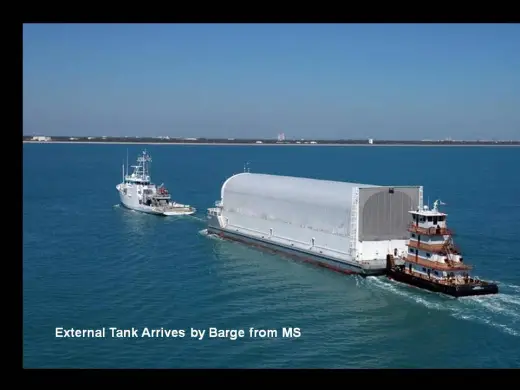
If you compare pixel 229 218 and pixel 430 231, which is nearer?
pixel 430 231

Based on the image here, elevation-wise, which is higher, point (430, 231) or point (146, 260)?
point (430, 231)

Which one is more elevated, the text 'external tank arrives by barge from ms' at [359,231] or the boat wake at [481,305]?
the text 'external tank arrives by barge from ms' at [359,231]

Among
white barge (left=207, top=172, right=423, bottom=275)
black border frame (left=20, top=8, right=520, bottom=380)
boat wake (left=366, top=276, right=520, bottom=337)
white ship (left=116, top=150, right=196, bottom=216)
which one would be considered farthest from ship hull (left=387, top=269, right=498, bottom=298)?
white ship (left=116, top=150, right=196, bottom=216)

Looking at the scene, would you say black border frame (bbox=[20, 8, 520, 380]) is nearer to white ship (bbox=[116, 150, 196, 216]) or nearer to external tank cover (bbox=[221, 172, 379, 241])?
external tank cover (bbox=[221, 172, 379, 241])

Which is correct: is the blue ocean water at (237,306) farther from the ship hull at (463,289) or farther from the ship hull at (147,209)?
the ship hull at (147,209)
